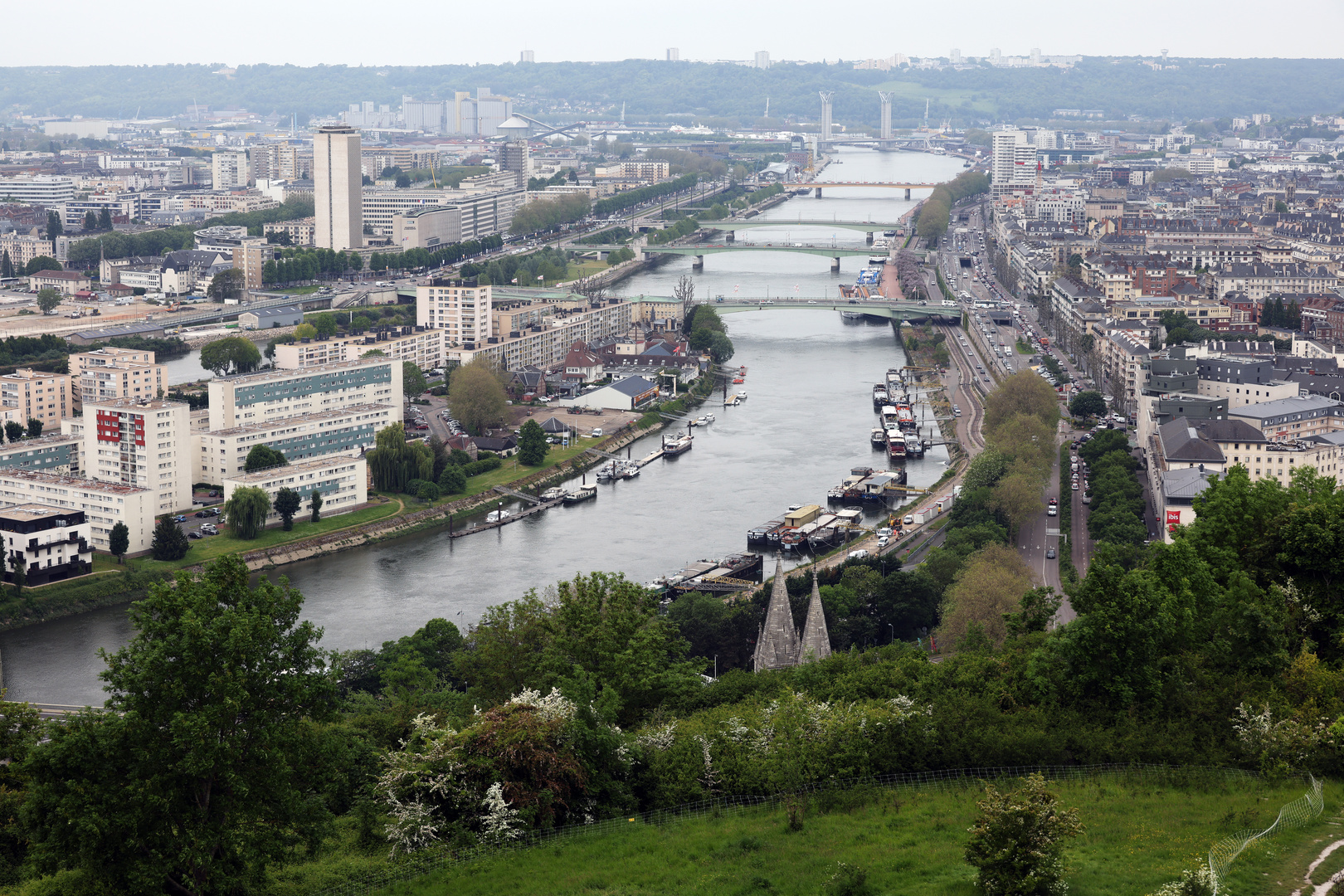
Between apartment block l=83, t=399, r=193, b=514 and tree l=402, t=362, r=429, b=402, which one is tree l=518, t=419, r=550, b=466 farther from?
apartment block l=83, t=399, r=193, b=514

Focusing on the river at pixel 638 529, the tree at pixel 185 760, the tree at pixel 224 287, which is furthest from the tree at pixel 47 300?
the tree at pixel 185 760

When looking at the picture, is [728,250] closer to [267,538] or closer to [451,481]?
[451,481]

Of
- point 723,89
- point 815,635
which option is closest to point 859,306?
point 815,635

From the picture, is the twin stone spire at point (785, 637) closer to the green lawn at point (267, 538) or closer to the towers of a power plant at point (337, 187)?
the green lawn at point (267, 538)

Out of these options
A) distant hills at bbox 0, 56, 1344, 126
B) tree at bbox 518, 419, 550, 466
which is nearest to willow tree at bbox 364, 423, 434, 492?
tree at bbox 518, 419, 550, 466

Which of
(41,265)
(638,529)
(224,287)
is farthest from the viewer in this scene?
(41,265)
